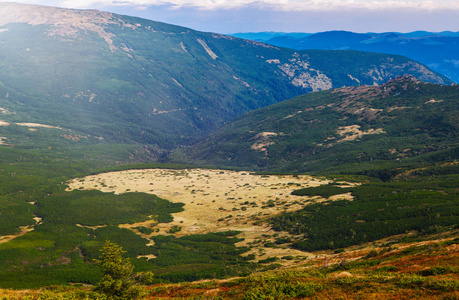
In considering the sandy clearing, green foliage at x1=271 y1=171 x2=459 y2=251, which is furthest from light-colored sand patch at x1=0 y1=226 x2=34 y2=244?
green foliage at x1=271 y1=171 x2=459 y2=251

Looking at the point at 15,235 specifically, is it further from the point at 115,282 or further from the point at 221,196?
the point at 115,282

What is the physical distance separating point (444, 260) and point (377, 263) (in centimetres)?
710

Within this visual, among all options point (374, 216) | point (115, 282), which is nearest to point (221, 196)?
point (374, 216)

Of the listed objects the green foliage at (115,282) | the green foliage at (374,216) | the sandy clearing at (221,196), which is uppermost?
the green foliage at (115,282)

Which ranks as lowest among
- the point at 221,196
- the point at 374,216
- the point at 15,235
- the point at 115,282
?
the point at 221,196

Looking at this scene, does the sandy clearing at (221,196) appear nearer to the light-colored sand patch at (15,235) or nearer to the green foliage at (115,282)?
the light-colored sand patch at (15,235)

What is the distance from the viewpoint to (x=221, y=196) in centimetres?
12062

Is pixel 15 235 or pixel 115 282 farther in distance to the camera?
pixel 15 235

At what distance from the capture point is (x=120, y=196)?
121000 millimetres

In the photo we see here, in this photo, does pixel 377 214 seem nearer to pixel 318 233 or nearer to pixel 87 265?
pixel 318 233

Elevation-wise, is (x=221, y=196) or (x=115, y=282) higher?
(x=115, y=282)

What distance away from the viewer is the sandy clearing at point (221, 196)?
277 feet

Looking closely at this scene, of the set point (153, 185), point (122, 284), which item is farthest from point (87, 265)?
point (153, 185)

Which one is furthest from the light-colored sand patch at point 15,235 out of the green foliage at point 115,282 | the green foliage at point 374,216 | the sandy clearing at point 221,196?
the green foliage at point 374,216
